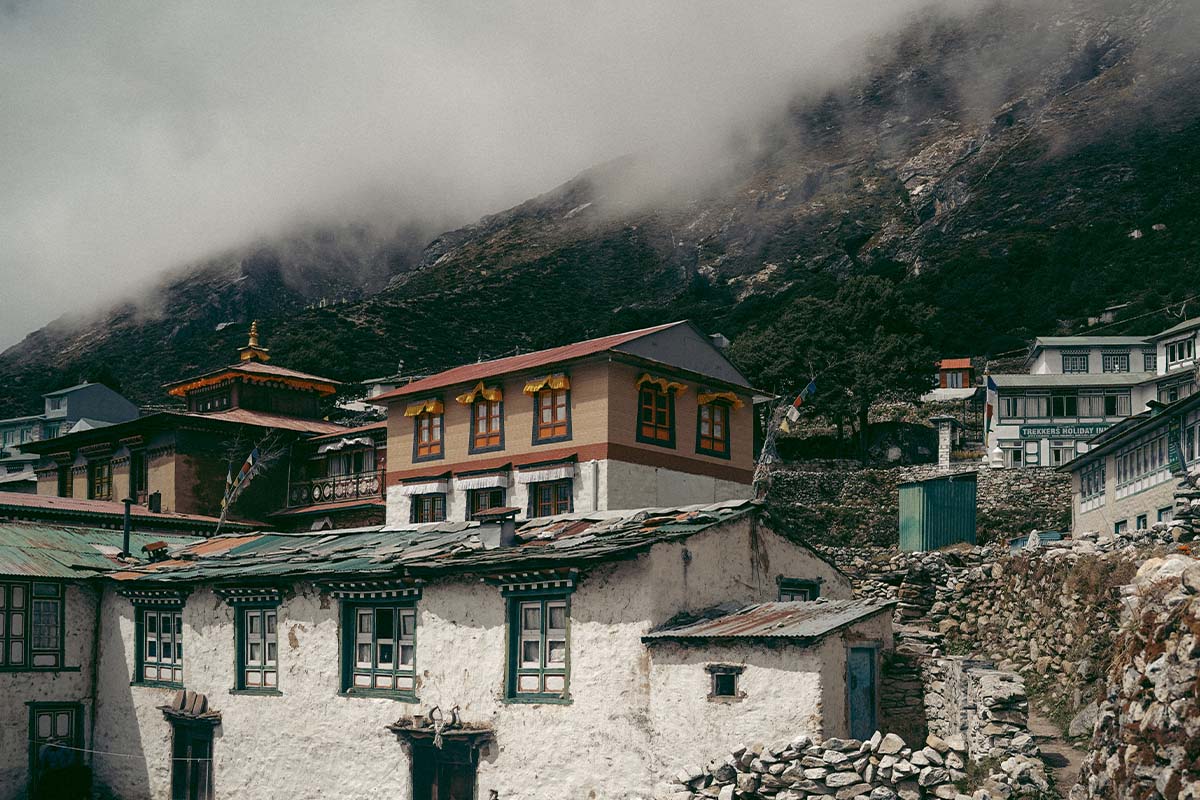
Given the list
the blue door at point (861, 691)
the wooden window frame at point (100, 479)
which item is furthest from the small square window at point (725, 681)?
the wooden window frame at point (100, 479)

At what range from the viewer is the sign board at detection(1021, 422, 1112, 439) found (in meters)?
84.9

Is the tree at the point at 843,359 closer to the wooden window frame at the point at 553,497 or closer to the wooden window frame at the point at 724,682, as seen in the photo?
the wooden window frame at the point at 553,497

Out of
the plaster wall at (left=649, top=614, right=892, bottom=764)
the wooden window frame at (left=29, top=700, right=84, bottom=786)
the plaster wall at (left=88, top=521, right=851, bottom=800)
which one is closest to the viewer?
the plaster wall at (left=649, top=614, right=892, bottom=764)

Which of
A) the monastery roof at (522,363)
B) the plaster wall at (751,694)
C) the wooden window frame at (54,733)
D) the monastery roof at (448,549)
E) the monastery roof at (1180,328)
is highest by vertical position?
the monastery roof at (1180,328)

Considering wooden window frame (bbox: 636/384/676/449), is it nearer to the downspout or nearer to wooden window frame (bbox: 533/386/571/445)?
wooden window frame (bbox: 533/386/571/445)

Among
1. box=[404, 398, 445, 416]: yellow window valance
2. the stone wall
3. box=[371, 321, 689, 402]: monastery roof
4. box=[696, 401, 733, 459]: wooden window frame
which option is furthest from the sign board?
box=[404, 398, 445, 416]: yellow window valance

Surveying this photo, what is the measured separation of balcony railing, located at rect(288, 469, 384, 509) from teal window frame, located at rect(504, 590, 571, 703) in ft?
105

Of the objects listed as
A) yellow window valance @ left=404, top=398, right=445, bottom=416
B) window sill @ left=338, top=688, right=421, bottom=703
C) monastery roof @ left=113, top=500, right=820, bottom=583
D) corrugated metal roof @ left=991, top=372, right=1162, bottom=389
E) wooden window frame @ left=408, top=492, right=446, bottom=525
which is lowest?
window sill @ left=338, top=688, right=421, bottom=703

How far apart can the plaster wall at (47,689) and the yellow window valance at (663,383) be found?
1962 centimetres

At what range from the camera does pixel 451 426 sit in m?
52.5

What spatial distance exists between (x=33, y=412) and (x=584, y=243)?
77880 millimetres

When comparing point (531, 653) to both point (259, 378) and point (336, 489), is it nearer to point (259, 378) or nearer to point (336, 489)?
point (336, 489)

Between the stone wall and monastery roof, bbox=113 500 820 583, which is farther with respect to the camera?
the stone wall

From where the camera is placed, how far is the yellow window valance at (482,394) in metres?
50.2
